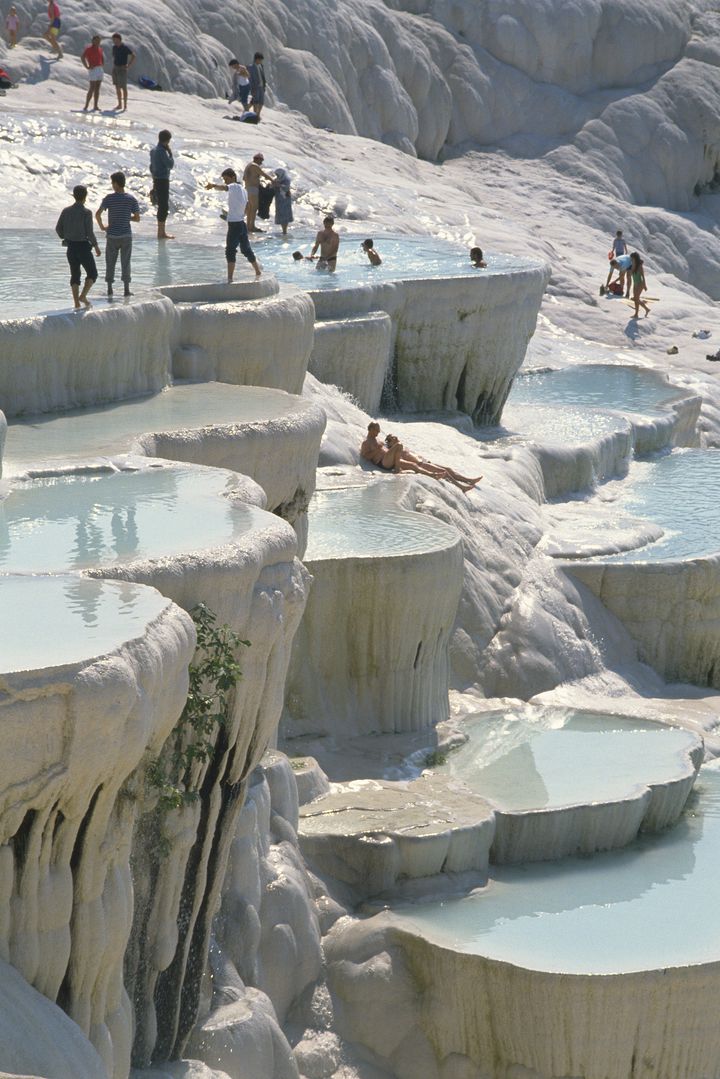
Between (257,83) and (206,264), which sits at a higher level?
(257,83)

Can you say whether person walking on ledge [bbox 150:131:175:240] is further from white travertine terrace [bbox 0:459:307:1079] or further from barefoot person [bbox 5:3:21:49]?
white travertine terrace [bbox 0:459:307:1079]

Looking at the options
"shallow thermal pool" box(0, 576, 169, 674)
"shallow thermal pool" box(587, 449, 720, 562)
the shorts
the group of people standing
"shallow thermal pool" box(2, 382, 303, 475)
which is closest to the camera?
"shallow thermal pool" box(0, 576, 169, 674)

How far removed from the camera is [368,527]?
43.4 feet

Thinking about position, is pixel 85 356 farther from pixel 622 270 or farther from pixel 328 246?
pixel 622 270

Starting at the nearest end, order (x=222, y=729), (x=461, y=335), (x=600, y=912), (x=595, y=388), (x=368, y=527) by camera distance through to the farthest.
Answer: (x=222, y=729), (x=600, y=912), (x=368, y=527), (x=461, y=335), (x=595, y=388)

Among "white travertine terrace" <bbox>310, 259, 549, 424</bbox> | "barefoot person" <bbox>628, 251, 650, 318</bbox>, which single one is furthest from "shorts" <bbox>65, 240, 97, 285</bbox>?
"barefoot person" <bbox>628, 251, 650, 318</bbox>

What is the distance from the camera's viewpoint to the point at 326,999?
1016cm

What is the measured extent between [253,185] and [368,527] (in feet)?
26.8

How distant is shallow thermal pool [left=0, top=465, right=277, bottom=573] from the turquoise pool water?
449 inches

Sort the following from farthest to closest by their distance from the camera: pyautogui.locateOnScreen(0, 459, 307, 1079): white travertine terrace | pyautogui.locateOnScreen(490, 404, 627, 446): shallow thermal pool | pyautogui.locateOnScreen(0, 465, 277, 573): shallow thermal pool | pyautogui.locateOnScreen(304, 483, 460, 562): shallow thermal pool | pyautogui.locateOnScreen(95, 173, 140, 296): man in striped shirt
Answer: pyautogui.locateOnScreen(490, 404, 627, 446): shallow thermal pool → pyautogui.locateOnScreen(95, 173, 140, 296): man in striped shirt → pyautogui.locateOnScreen(304, 483, 460, 562): shallow thermal pool → pyautogui.locateOnScreen(0, 465, 277, 573): shallow thermal pool → pyautogui.locateOnScreen(0, 459, 307, 1079): white travertine terrace

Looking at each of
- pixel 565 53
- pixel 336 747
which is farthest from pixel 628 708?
pixel 565 53

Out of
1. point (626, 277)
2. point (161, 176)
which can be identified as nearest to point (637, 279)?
point (626, 277)

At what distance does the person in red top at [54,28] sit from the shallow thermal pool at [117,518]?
51.7 ft

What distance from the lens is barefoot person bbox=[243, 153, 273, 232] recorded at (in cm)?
2012
